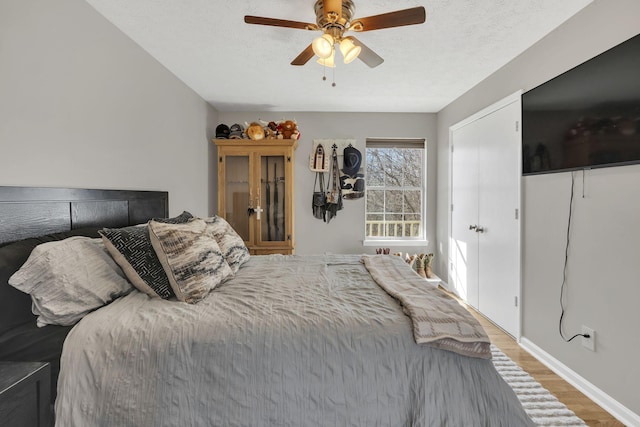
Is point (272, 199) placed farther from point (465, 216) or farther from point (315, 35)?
point (465, 216)

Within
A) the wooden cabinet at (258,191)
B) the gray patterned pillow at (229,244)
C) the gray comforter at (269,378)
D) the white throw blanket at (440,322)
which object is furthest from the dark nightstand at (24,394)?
the wooden cabinet at (258,191)

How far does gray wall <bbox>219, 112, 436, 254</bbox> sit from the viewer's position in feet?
14.1

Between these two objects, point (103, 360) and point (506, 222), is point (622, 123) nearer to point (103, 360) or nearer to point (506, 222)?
point (506, 222)

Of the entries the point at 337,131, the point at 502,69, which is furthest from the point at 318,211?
the point at 502,69

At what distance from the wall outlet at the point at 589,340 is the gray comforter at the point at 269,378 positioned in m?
1.24

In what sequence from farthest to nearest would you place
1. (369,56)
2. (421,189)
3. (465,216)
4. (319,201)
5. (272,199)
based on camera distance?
1. (421,189)
2. (319,201)
3. (272,199)
4. (465,216)
5. (369,56)

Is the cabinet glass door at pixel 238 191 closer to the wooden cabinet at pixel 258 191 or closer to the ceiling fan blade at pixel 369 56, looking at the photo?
the wooden cabinet at pixel 258 191

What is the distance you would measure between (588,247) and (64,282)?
283 cm

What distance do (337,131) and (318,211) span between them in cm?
114

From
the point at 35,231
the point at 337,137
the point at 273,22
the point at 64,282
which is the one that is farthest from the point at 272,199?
the point at 64,282

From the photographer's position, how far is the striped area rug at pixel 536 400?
174 centimetres

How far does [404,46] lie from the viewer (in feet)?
8.05

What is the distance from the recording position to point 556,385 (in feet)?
6.82

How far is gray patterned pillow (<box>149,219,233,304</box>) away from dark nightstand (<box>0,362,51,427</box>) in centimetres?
54
